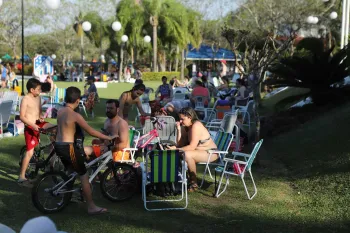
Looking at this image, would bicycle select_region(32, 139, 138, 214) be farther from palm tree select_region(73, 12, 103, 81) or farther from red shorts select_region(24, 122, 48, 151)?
palm tree select_region(73, 12, 103, 81)

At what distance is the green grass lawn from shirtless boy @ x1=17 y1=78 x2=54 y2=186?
329 millimetres

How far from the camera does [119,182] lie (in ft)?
18.9

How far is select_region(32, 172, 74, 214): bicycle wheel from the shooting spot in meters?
5.18

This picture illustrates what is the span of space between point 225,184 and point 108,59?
5129 centimetres

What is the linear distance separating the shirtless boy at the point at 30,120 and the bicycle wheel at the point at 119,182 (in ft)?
4.15

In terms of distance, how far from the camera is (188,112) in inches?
251

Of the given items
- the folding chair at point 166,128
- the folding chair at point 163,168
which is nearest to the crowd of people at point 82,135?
the folding chair at point 163,168

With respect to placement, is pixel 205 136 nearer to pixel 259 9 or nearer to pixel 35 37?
pixel 259 9

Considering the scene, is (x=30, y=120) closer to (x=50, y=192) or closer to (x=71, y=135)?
(x=50, y=192)

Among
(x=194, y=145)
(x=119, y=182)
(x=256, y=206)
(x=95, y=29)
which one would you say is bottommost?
(x=256, y=206)

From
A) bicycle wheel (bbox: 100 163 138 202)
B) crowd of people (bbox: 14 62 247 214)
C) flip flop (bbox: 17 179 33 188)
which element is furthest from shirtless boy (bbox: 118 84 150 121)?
bicycle wheel (bbox: 100 163 138 202)

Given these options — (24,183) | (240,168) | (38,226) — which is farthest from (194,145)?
(38,226)

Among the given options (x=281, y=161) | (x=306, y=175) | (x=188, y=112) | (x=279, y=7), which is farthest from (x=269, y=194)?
(x=279, y=7)

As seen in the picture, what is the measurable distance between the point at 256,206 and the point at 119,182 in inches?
66.3
